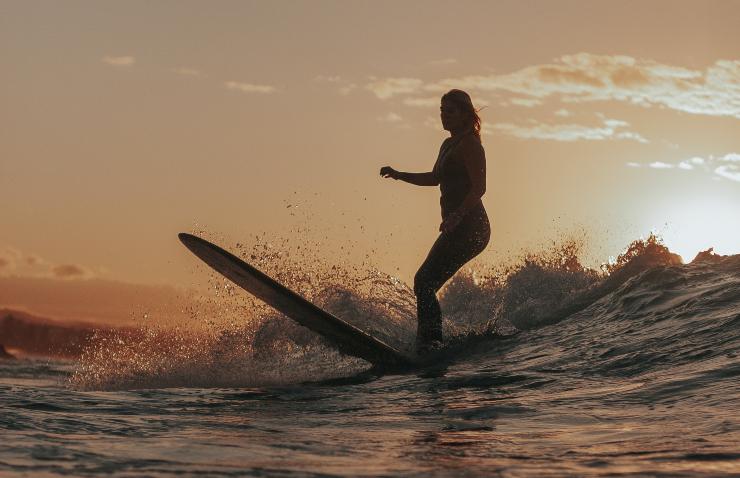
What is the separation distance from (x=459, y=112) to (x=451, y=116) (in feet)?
0.27

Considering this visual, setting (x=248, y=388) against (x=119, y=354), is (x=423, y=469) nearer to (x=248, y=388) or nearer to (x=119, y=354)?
(x=248, y=388)

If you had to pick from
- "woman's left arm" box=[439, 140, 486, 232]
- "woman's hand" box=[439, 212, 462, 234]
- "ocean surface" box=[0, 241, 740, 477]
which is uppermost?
"woman's left arm" box=[439, 140, 486, 232]

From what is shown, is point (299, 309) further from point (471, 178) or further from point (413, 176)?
point (471, 178)

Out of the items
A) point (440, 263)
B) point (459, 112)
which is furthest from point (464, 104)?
point (440, 263)

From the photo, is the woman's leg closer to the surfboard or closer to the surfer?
the surfer

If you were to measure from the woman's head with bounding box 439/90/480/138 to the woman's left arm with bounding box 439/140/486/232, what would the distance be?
7.8 inches

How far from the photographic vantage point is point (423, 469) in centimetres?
382

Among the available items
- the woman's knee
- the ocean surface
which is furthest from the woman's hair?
the ocean surface

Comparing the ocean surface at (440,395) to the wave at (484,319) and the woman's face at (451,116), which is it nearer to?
the wave at (484,319)

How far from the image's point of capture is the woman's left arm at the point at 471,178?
802 cm

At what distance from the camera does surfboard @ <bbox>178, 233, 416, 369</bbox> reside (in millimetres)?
7828

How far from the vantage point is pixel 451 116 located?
8195 mm

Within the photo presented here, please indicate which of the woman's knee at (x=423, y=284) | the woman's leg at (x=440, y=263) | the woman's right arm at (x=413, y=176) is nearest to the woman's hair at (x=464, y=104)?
the woman's right arm at (x=413, y=176)

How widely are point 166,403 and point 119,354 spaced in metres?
3.32
